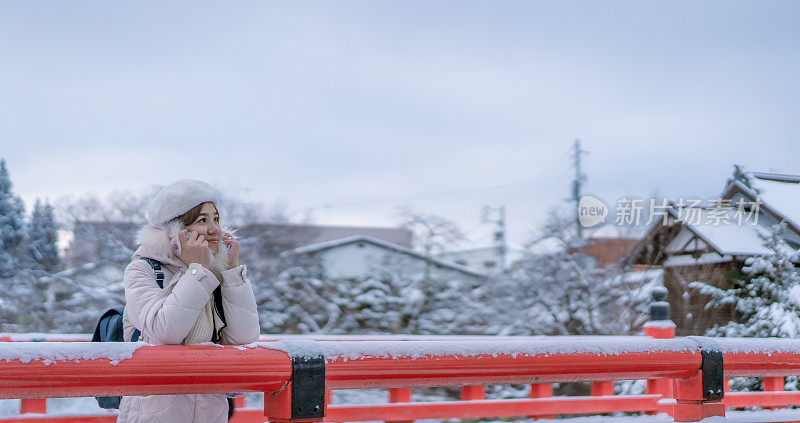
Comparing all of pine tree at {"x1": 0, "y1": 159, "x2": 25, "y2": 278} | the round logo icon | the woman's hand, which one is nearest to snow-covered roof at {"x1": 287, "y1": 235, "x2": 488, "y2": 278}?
pine tree at {"x1": 0, "y1": 159, "x2": 25, "y2": 278}

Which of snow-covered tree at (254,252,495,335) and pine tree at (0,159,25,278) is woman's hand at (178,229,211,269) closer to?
snow-covered tree at (254,252,495,335)

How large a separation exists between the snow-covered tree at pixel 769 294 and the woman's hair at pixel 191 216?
4.91 meters

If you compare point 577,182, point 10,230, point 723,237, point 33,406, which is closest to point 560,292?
point 577,182

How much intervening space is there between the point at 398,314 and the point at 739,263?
14975 millimetres

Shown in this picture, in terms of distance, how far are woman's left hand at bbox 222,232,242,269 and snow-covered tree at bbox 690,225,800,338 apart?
485cm

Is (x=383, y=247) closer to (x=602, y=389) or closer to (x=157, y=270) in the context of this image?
(x=602, y=389)

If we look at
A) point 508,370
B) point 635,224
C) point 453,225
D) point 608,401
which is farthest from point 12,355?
point 453,225

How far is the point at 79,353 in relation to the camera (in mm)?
1835

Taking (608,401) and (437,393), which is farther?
(437,393)

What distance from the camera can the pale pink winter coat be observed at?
6.82 ft

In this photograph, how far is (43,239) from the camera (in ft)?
64.5

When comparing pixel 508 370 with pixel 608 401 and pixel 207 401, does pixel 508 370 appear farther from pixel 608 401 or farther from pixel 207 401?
pixel 608 401

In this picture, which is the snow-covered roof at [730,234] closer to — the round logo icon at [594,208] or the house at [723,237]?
the house at [723,237]

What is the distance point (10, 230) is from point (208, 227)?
19.1 metres
